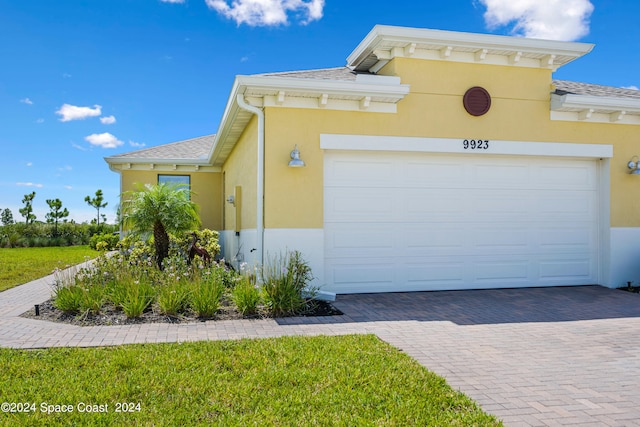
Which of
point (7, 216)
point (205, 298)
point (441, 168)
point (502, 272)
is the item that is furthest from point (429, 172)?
point (7, 216)

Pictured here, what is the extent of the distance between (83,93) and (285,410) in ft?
57.1

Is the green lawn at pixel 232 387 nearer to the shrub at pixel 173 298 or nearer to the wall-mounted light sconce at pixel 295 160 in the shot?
the shrub at pixel 173 298

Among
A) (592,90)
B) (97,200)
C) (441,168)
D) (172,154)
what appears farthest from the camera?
(97,200)

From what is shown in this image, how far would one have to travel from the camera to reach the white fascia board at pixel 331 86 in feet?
27.3

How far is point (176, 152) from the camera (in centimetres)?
1750

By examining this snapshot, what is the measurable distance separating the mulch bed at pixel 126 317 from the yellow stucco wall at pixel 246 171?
9.01 feet

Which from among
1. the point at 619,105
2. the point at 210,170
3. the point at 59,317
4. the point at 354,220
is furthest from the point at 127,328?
the point at 210,170

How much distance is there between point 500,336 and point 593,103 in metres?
6.25

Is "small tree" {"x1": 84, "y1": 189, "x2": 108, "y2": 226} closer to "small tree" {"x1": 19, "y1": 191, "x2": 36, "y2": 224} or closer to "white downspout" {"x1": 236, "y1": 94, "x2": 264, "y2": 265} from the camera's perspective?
"small tree" {"x1": 19, "y1": 191, "x2": 36, "y2": 224}

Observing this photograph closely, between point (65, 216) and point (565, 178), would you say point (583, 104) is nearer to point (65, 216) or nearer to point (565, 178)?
point (565, 178)

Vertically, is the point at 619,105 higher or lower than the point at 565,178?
higher

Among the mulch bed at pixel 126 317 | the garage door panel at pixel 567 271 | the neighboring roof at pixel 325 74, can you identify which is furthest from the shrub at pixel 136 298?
the garage door panel at pixel 567 271

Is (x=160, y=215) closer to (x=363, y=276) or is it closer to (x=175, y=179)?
(x=363, y=276)

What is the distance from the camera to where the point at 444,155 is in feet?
32.1
